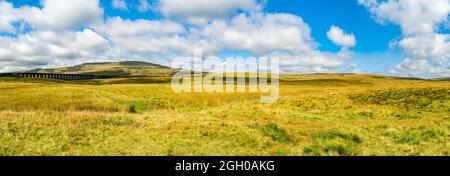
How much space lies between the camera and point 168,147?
16375 millimetres

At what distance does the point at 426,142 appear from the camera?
57.7 ft

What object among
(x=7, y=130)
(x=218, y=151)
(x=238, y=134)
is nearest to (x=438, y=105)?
(x=238, y=134)

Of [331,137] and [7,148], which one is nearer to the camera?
[7,148]

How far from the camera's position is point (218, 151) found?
15.9m
